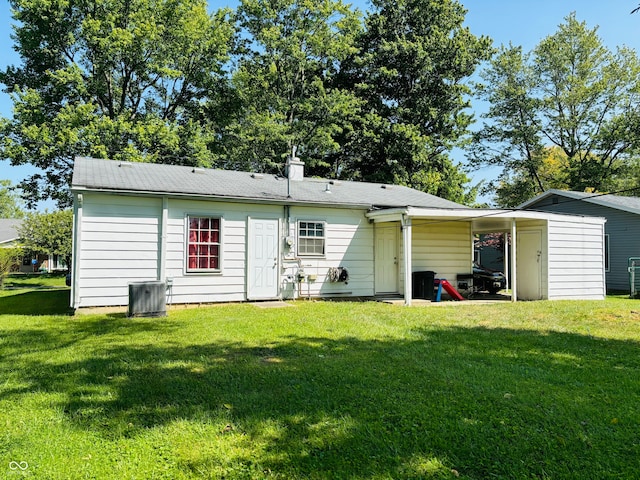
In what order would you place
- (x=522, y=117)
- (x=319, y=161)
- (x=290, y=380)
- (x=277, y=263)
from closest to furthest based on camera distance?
(x=290, y=380), (x=277, y=263), (x=319, y=161), (x=522, y=117)

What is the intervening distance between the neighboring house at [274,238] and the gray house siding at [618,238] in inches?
203

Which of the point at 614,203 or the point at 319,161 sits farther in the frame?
the point at 319,161

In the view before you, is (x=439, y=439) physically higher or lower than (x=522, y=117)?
lower

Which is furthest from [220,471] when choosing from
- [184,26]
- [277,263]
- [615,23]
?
[184,26]

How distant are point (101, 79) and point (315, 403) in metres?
23.0

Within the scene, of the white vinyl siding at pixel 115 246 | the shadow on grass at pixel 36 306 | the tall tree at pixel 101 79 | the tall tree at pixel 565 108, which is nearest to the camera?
the white vinyl siding at pixel 115 246

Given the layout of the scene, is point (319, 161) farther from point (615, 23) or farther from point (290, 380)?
point (290, 380)

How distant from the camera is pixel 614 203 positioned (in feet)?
57.1

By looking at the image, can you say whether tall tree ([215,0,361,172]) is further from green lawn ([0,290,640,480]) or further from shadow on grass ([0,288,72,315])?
green lawn ([0,290,640,480])

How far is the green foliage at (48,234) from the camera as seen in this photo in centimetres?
2666

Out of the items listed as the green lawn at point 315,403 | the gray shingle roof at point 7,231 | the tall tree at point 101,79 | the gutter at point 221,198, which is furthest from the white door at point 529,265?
the gray shingle roof at point 7,231

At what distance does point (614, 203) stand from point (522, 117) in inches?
519

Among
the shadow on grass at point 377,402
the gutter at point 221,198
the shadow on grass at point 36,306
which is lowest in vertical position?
the shadow on grass at point 377,402

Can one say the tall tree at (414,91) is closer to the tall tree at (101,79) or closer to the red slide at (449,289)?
the tall tree at (101,79)
